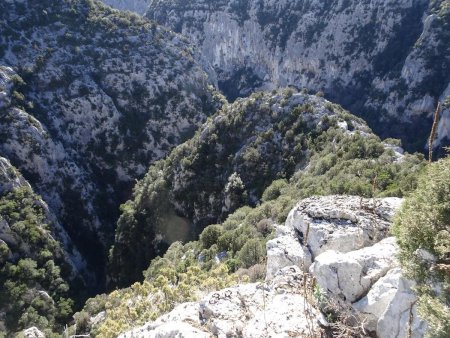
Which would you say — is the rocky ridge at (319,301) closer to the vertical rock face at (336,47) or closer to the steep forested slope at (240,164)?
the steep forested slope at (240,164)

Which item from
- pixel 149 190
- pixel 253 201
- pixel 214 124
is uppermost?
pixel 214 124

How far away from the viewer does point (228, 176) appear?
48812 millimetres

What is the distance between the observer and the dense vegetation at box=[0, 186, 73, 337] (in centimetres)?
3909

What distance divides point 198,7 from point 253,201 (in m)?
110

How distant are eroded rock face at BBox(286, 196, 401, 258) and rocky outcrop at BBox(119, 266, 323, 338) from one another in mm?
1694

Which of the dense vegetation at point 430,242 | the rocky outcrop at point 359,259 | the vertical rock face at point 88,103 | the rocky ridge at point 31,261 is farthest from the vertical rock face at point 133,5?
the dense vegetation at point 430,242

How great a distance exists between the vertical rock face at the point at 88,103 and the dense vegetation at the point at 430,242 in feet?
186

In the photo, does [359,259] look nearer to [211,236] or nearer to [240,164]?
[211,236]

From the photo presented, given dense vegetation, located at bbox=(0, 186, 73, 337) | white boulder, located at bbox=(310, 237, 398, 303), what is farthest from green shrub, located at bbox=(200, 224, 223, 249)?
white boulder, located at bbox=(310, 237, 398, 303)

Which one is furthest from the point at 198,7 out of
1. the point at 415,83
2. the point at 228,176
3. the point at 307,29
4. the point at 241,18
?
the point at 228,176

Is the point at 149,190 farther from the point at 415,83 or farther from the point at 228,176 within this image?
the point at 415,83

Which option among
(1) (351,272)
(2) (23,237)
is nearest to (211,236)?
(1) (351,272)

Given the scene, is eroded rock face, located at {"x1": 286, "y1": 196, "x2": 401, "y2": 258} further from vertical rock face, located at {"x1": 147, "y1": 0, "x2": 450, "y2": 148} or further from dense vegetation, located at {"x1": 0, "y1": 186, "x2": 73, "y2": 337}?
vertical rock face, located at {"x1": 147, "y1": 0, "x2": 450, "y2": 148}

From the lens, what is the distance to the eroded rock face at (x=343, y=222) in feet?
40.9
